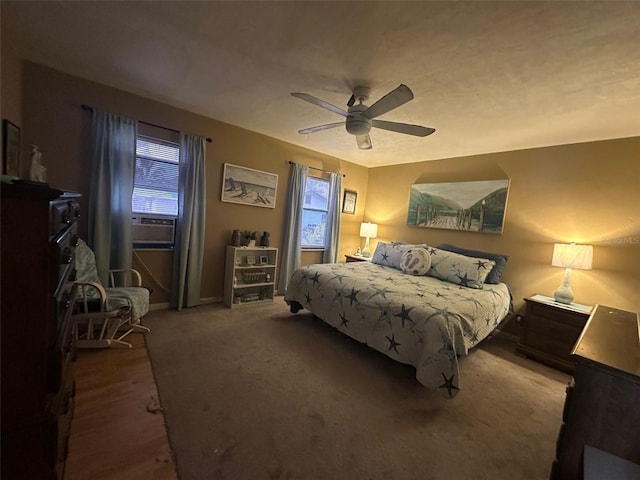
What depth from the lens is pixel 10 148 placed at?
75.4 inches

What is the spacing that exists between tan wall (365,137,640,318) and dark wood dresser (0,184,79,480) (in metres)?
4.10

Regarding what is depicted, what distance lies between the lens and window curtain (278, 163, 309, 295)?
156 inches

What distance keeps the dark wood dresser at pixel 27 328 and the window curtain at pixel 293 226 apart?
321cm

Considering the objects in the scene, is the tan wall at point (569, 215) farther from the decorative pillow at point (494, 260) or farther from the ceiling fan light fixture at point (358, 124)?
the ceiling fan light fixture at point (358, 124)

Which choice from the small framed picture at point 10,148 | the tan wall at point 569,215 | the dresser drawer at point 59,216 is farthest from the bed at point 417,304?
the small framed picture at point 10,148

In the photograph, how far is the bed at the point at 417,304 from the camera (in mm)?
1893

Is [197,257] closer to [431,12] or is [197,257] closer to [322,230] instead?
[322,230]

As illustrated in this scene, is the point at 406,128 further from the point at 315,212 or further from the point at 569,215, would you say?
the point at 315,212

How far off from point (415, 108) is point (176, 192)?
109 inches

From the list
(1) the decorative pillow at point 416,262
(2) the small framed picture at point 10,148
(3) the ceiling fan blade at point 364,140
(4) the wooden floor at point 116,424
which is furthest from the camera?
(1) the decorative pillow at point 416,262

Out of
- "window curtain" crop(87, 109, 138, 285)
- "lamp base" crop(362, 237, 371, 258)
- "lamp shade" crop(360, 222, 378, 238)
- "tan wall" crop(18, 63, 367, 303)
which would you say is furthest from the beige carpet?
"lamp shade" crop(360, 222, 378, 238)

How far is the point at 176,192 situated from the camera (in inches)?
122

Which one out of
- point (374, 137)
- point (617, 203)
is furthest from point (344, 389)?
point (617, 203)

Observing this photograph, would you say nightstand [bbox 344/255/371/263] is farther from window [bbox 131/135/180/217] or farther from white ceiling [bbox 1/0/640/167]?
window [bbox 131/135/180/217]
